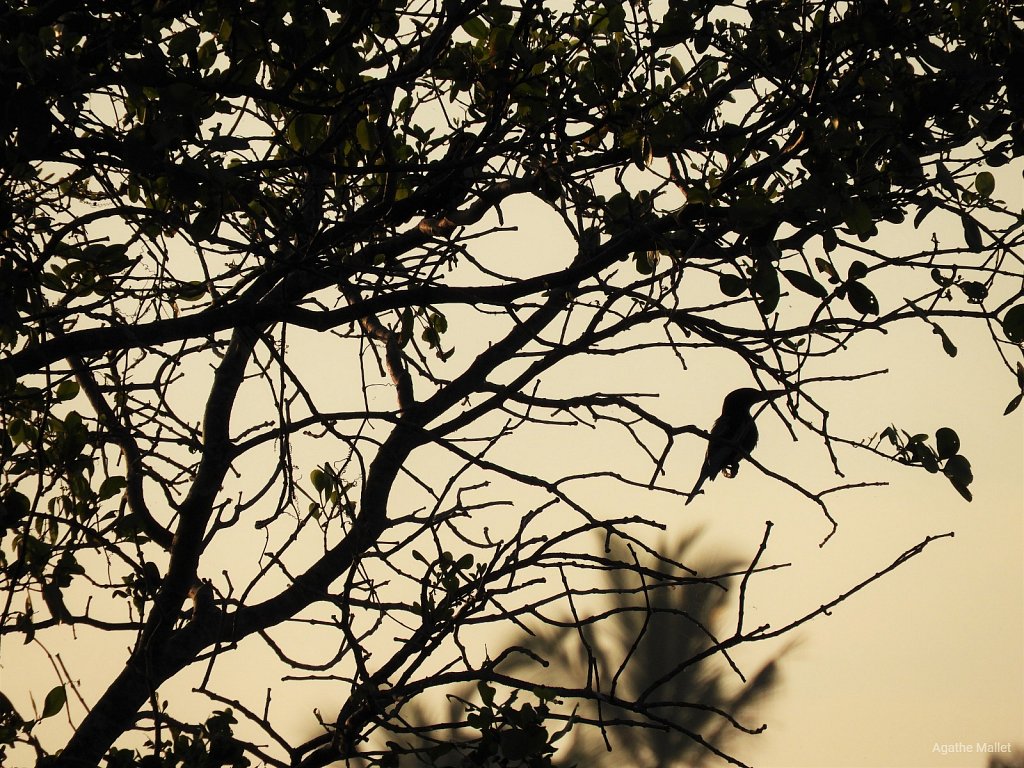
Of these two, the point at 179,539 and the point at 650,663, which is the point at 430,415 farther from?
the point at 650,663

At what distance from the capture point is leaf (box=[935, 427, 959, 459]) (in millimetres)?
2689

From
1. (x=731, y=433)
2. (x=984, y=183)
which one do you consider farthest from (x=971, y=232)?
(x=731, y=433)

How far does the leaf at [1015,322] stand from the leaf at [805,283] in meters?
0.46

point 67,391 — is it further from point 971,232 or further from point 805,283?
point 971,232

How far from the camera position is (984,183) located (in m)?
3.10

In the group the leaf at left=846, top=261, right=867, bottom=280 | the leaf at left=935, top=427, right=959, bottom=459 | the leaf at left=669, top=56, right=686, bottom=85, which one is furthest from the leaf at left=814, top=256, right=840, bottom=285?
the leaf at left=669, top=56, right=686, bottom=85

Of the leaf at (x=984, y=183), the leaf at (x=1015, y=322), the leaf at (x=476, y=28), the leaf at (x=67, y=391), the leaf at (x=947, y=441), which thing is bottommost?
the leaf at (x=947, y=441)

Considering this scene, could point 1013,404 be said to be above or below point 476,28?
below

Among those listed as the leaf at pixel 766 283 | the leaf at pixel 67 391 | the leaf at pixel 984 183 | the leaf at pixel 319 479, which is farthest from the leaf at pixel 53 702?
the leaf at pixel 984 183

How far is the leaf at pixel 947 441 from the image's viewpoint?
269 centimetres

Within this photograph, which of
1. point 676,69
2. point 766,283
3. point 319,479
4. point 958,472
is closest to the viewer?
point 766,283

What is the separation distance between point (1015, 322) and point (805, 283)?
537mm

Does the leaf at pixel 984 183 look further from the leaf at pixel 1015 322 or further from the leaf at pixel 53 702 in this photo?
the leaf at pixel 53 702

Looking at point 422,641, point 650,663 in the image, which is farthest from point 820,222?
point 650,663
